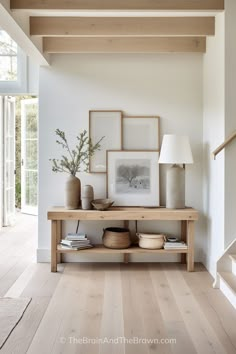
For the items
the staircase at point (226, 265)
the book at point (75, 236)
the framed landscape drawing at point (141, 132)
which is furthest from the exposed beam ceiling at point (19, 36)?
the staircase at point (226, 265)

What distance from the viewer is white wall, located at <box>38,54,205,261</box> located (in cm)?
481

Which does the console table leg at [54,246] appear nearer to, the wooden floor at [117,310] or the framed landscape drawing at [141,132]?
the wooden floor at [117,310]

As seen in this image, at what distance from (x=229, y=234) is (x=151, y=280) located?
0.88 meters

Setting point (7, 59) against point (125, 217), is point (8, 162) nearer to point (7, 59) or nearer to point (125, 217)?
point (7, 59)

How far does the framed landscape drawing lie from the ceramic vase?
0.72 meters

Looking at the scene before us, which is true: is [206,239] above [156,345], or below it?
above

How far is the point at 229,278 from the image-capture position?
3.69 meters

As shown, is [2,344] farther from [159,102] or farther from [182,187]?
[159,102]

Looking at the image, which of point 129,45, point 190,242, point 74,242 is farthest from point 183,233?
point 129,45

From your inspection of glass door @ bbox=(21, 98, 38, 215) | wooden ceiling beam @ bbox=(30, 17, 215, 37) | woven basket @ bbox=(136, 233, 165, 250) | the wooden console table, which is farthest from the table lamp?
glass door @ bbox=(21, 98, 38, 215)

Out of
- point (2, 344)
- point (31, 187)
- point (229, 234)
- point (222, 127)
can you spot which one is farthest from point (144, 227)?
point (31, 187)

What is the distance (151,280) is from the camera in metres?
4.14

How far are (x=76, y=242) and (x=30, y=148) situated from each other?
3848 mm

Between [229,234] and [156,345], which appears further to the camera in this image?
[229,234]
